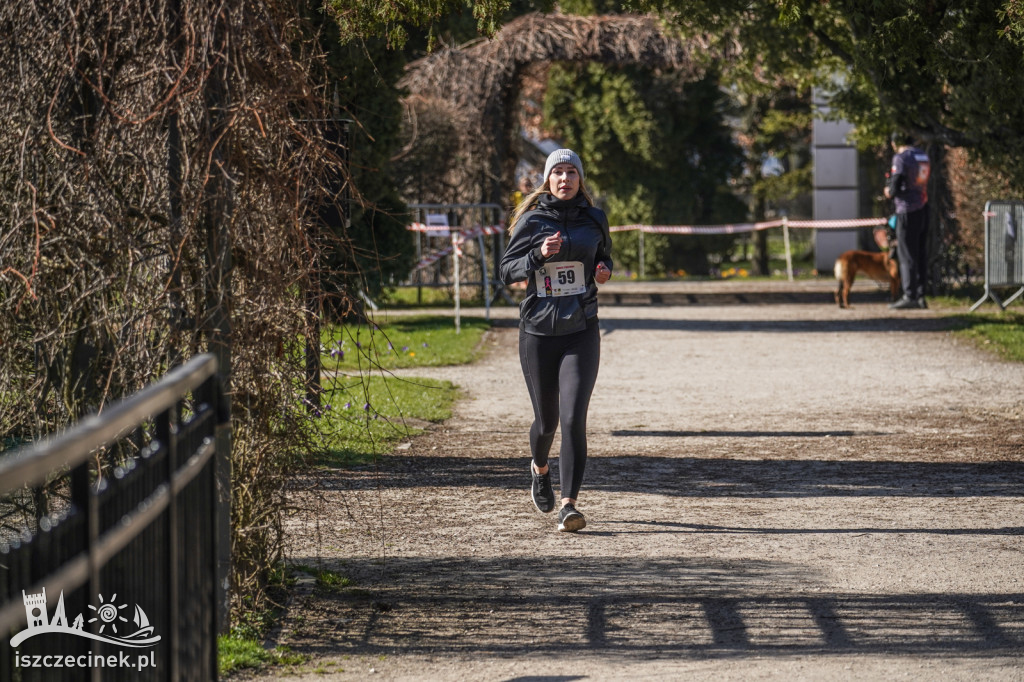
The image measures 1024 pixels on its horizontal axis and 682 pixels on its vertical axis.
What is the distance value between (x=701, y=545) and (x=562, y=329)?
1.26 metres

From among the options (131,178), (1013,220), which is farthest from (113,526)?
(1013,220)

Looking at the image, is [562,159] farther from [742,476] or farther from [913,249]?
[913,249]

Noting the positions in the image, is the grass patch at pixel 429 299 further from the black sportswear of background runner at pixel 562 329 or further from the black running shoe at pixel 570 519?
the black running shoe at pixel 570 519

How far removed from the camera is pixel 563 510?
6.56 metres

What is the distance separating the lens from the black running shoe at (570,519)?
21.4ft

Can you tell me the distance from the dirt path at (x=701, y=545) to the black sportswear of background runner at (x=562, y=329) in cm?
46

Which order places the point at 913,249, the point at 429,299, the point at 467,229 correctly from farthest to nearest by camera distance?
the point at 429,299
the point at 467,229
the point at 913,249

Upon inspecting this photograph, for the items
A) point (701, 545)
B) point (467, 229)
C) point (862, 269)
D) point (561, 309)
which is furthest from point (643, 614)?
point (862, 269)

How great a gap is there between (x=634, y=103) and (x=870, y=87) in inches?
486

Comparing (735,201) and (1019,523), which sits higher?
(735,201)

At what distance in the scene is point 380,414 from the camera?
8.89 metres

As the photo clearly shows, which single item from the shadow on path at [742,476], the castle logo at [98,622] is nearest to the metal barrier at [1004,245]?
the shadow on path at [742,476]

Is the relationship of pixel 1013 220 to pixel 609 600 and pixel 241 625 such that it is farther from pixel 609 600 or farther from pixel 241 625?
pixel 241 625

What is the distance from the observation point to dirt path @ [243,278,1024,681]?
4727mm
